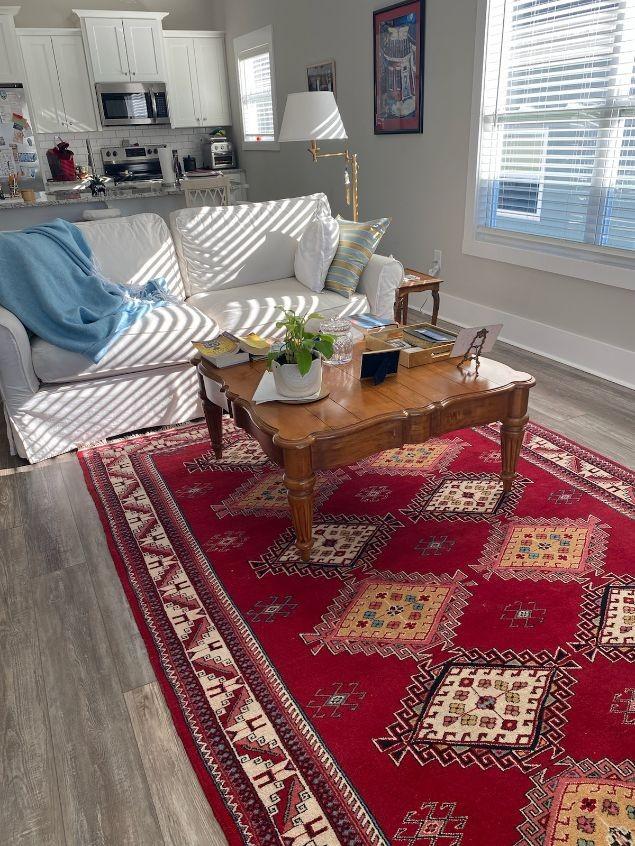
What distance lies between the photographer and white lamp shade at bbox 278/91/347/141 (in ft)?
12.6

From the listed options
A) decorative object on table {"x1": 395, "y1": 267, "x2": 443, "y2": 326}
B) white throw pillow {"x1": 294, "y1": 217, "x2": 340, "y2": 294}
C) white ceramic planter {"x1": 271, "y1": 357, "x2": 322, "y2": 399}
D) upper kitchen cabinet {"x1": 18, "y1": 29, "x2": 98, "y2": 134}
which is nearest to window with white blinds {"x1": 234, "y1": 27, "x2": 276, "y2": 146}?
upper kitchen cabinet {"x1": 18, "y1": 29, "x2": 98, "y2": 134}

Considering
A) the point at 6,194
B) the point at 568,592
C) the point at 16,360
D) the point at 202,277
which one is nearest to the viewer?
the point at 568,592

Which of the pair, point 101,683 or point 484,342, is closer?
point 101,683

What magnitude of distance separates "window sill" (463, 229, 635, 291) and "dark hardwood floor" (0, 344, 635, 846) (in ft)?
3.79

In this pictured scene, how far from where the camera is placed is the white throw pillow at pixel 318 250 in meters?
3.69

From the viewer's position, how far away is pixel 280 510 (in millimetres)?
2518

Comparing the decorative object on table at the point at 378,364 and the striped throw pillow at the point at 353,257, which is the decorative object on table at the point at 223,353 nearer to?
the decorative object on table at the point at 378,364

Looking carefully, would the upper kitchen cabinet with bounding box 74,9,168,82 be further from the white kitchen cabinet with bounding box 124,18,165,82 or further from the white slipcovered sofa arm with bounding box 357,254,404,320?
the white slipcovered sofa arm with bounding box 357,254,404,320

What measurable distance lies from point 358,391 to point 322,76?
463 centimetres

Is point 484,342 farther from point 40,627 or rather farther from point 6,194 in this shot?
point 6,194

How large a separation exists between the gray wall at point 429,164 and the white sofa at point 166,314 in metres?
0.99

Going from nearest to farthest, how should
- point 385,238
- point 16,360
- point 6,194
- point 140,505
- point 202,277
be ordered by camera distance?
point 140,505 → point 16,360 → point 202,277 → point 385,238 → point 6,194

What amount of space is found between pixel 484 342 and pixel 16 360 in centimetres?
199

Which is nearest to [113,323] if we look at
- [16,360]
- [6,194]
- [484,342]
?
[16,360]
